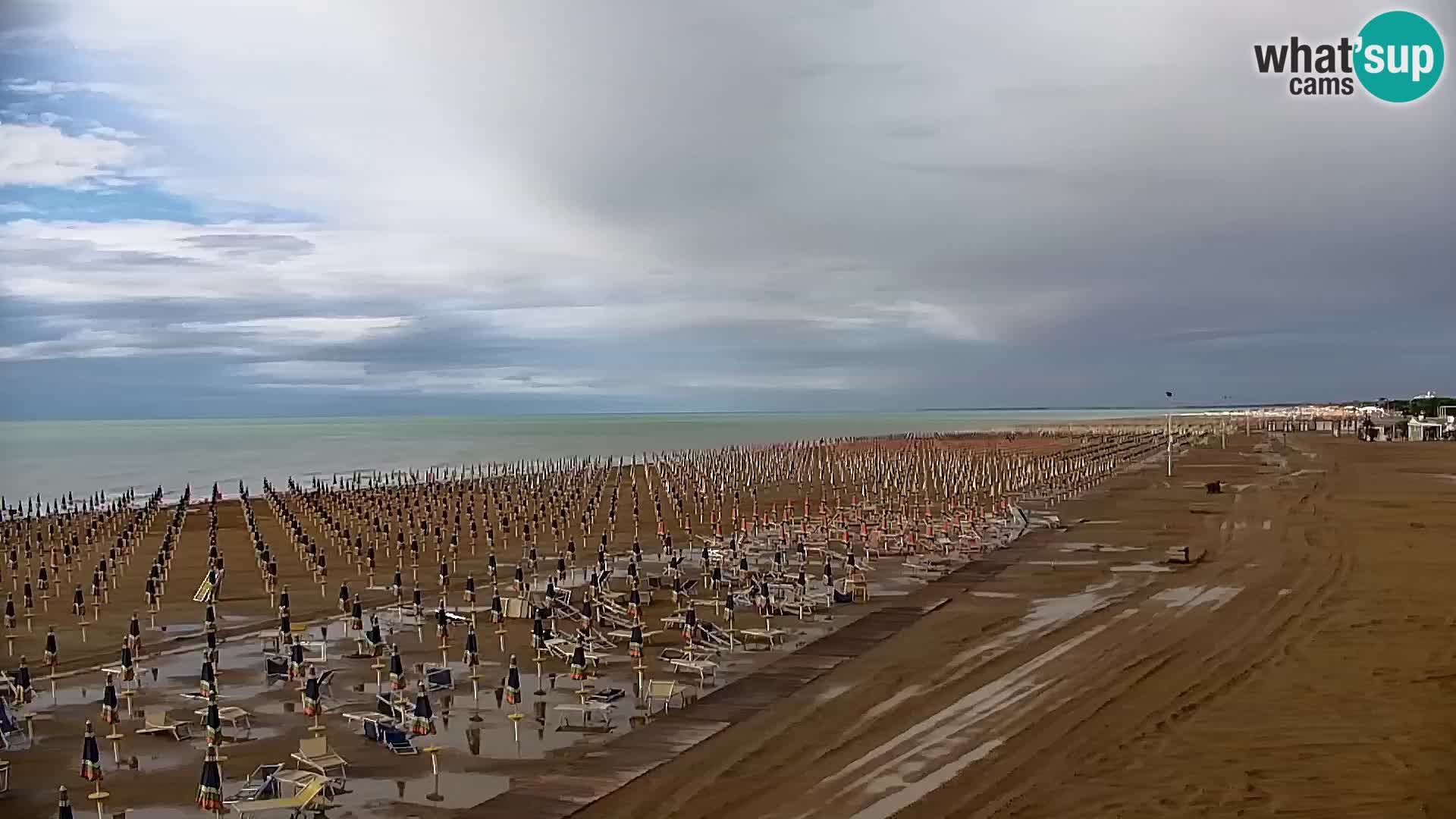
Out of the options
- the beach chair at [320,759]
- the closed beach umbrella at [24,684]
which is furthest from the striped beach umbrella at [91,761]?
the closed beach umbrella at [24,684]

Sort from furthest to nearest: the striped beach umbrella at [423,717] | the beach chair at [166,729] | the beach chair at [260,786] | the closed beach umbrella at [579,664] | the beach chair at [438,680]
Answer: the beach chair at [438,680], the closed beach umbrella at [579,664], the beach chair at [166,729], the striped beach umbrella at [423,717], the beach chair at [260,786]

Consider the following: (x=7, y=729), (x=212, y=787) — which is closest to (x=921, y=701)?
(x=212, y=787)

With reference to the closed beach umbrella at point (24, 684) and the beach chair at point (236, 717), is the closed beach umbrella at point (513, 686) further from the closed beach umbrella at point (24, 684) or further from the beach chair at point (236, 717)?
the closed beach umbrella at point (24, 684)

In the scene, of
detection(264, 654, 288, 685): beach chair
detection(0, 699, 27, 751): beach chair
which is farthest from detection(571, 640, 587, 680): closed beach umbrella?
detection(0, 699, 27, 751): beach chair

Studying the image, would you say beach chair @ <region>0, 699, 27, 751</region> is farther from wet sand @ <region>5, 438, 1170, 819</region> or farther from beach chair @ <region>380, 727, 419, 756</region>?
beach chair @ <region>380, 727, 419, 756</region>

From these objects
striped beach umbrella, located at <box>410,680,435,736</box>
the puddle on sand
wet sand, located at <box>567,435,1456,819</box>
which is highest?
striped beach umbrella, located at <box>410,680,435,736</box>

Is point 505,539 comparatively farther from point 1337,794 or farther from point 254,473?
point 254,473

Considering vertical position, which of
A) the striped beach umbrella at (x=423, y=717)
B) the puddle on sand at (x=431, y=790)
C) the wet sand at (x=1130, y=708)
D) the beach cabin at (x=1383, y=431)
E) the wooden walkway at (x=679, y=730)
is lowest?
the puddle on sand at (x=431, y=790)
